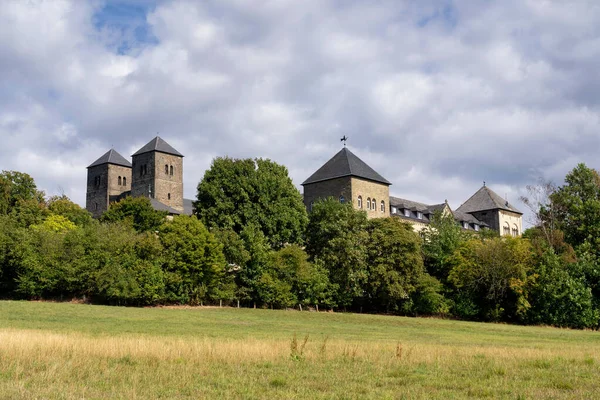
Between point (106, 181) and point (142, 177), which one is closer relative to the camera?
point (142, 177)

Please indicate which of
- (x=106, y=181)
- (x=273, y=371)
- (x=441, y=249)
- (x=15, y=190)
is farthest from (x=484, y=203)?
(x=273, y=371)

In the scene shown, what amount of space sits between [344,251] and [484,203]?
5788 cm

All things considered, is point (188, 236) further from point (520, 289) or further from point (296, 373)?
point (296, 373)

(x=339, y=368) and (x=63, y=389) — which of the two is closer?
(x=63, y=389)

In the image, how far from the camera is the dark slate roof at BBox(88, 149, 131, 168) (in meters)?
114

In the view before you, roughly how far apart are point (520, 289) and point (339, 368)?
128ft

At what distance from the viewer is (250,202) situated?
189 ft

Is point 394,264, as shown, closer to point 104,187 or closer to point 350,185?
point 350,185

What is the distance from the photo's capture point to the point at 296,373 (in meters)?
13.4

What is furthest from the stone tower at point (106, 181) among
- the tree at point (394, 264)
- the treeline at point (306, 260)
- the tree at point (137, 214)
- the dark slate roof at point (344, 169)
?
the tree at point (394, 264)

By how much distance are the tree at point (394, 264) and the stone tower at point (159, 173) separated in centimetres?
5693

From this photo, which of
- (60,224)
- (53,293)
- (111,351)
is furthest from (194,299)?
(111,351)

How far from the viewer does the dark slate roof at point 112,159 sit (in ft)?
374

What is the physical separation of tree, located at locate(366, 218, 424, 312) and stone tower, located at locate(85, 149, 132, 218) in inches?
2666
